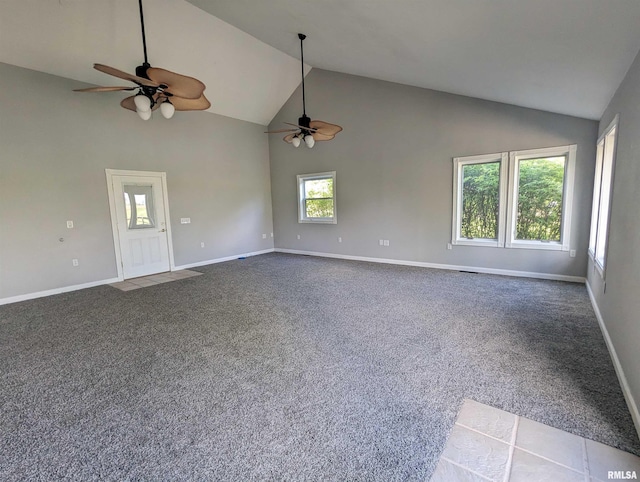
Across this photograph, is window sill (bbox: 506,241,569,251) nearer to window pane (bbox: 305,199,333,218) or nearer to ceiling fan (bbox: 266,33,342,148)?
ceiling fan (bbox: 266,33,342,148)

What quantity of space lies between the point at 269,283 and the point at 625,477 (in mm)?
4439

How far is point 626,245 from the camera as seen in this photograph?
228 cm

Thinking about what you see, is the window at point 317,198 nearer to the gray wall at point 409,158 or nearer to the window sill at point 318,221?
the window sill at point 318,221

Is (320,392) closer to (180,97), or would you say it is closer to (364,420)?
(364,420)

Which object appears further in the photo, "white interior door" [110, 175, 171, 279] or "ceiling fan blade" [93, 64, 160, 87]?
"white interior door" [110, 175, 171, 279]

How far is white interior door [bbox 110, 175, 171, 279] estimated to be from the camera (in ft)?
18.1

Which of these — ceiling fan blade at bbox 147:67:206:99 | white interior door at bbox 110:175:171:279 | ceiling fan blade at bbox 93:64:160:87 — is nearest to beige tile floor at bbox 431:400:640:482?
ceiling fan blade at bbox 147:67:206:99

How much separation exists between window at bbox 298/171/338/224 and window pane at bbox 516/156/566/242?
366 centimetres

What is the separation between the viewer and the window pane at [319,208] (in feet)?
24.0

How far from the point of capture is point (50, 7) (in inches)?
146

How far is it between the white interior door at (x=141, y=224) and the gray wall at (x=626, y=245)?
6720mm
